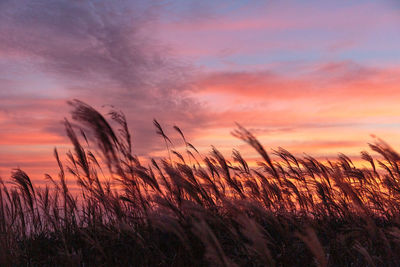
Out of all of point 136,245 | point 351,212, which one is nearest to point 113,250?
point 136,245

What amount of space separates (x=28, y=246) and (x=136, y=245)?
1524 mm

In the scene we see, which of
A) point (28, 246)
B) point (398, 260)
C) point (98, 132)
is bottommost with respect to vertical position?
point (398, 260)

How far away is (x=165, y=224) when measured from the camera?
255 centimetres

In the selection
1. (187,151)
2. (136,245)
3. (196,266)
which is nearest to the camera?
(196,266)

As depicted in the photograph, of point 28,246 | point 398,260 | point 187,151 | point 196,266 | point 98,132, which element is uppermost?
point 187,151

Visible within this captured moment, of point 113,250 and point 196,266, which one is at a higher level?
point 113,250

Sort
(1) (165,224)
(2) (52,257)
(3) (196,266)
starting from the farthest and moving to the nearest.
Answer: (2) (52,257) → (3) (196,266) → (1) (165,224)

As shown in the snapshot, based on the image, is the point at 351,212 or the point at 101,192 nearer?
the point at 101,192

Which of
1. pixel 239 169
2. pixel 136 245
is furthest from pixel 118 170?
pixel 239 169

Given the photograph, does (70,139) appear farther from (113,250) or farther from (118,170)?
(113,250)

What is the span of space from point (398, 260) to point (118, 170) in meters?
2.49

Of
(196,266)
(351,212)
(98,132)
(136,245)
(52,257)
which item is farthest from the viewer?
(351,212)

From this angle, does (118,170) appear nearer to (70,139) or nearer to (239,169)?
(70,139)

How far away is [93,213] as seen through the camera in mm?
4273
